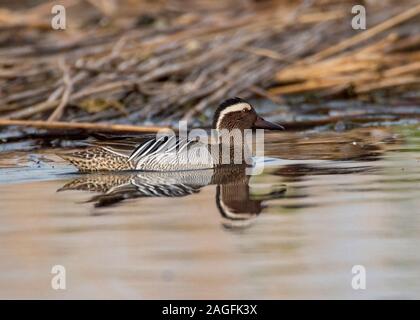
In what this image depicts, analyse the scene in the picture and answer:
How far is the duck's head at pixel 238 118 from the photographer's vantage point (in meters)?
10.3

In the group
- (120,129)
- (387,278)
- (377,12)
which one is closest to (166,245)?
(387,278)

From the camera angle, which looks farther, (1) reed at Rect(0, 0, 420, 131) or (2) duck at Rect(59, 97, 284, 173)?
(1) reed at Rect(0, 0, 420, 131)

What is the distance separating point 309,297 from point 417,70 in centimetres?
848

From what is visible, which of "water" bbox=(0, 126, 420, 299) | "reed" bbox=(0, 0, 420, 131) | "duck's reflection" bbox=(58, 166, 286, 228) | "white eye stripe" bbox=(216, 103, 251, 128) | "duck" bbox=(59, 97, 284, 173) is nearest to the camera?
"water" bbox=(0, 126, 420, 299)

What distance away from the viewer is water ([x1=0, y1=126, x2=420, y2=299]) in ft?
18.9

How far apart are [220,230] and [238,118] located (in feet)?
11.5

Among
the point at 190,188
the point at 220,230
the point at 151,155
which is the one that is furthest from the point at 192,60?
the point at 220,230

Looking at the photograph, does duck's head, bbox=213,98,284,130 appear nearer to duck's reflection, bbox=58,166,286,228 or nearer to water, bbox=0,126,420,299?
water, bbox=0,126,420,299

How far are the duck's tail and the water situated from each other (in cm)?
15

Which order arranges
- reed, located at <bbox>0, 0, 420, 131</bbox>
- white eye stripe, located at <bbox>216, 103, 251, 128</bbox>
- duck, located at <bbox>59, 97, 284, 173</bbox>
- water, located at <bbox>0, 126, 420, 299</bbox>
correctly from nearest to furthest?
water, located at <bbox>0, 126, 420, 299</bbox> → duck, located at <bbox>59, 97, 284, 173</bbox> → white eye stripe, located at <bbox>216, 103, 251, 128</bbox> → reed, located at <bbox>0, 0, 420, 131</bbox>

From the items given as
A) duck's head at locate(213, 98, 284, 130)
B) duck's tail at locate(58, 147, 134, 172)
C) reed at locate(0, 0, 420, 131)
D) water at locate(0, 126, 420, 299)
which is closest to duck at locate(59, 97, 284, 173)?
duck's tail at locate(58, 147, 134, 172)

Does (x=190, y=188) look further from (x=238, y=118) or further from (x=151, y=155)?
(x=238, y=118)

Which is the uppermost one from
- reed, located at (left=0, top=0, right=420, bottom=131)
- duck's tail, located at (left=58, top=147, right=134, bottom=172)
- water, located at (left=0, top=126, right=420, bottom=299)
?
reed, located at (left=0, top=0, right=420, bottom=131)

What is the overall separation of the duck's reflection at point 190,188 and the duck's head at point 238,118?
0.50 m
